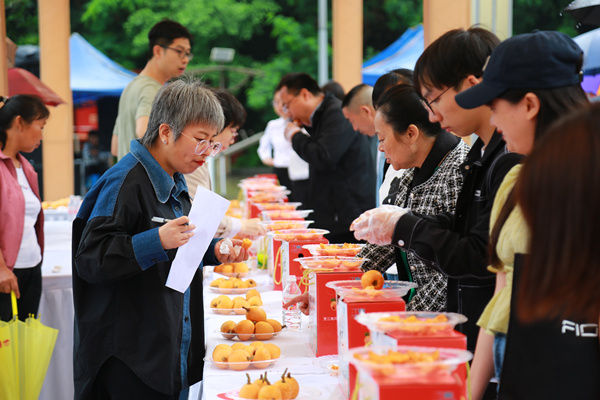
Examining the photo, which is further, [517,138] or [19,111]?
[19,111]

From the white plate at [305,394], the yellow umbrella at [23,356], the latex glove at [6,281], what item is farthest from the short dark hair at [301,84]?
the white plate at [305,394]

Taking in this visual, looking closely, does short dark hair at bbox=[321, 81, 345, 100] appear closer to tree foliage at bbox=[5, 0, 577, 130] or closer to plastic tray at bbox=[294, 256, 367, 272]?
plastic tray at bbox=[294, 256, 367, 272]

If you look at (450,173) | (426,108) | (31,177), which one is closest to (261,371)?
(450,173)

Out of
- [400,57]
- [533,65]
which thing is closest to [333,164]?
[533,65]

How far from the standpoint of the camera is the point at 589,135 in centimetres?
111

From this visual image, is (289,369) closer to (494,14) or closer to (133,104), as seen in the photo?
(494,14)

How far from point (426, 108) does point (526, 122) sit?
900 mm

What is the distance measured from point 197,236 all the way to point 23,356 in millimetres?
1656

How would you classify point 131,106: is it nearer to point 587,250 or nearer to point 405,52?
point 587,250

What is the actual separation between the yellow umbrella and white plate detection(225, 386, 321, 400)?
6.15 ft

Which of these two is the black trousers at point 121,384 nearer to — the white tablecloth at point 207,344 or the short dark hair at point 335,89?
the white tablecloth at point 207,344

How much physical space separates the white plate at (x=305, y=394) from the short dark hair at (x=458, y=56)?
0.92 metres

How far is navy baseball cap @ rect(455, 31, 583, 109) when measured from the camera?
4.72ft

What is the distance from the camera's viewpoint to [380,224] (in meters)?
1.84
